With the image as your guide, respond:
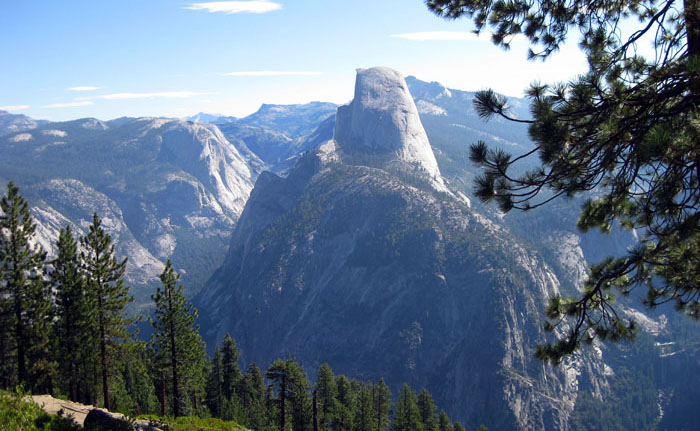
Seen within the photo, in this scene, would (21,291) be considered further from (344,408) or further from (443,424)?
(443,424)

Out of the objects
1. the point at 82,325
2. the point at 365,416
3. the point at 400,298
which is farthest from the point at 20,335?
the point at 400,298

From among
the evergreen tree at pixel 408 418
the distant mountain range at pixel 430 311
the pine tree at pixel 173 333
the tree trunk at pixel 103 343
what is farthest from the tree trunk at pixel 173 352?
the distant mountain range at pixel 430 311

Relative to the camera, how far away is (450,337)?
381 feet

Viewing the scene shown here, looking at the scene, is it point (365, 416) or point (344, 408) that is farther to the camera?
point (344, 408)

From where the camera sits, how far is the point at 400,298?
412 ft

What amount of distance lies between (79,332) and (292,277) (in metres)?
114

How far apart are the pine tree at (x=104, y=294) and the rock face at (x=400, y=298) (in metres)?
92.7

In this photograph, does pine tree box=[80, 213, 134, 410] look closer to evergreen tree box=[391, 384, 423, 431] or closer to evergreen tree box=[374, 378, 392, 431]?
evergreen tree box=[391, 384, 423, 431]

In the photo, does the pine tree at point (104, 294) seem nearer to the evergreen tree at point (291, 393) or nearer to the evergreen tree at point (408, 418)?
the evergreen tree at point (291, 393)

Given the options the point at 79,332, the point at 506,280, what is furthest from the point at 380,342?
the point at 79,332

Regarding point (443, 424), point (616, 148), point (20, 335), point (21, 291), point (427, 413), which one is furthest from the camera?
point (443, 424)

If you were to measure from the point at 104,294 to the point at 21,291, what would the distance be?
453 cm

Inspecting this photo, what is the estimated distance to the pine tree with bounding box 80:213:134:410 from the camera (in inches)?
1127

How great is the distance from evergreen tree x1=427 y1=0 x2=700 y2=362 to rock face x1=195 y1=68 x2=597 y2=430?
9858 centimetres
